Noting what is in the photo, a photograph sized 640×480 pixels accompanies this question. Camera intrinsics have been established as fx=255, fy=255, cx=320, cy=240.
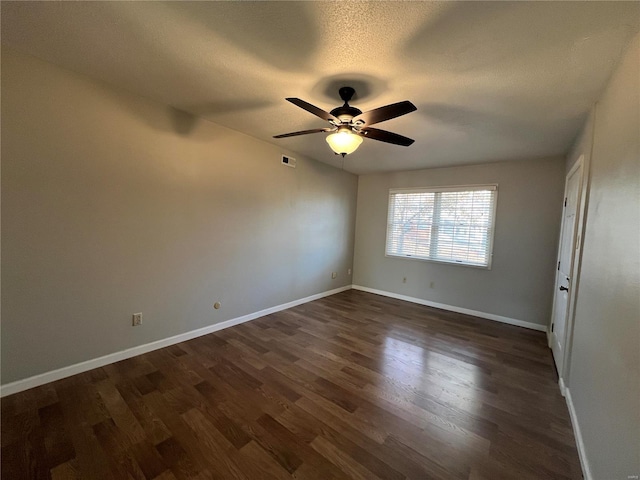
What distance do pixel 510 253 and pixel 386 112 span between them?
3.46 m

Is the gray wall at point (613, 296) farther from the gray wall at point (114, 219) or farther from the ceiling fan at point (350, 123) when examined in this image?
the gray wall at point (114, 219)

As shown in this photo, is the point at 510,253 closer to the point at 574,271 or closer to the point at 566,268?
the point at 566,268

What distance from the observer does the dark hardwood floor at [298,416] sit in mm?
1482

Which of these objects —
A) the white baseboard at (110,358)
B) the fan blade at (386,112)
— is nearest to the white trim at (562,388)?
the fan blade at (386,112)

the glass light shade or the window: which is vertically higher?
the glass light shade

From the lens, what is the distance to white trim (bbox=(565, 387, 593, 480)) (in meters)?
1.44

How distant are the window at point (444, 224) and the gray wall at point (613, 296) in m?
2.26

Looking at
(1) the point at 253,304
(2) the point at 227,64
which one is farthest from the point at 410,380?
(2) the point at 227,64

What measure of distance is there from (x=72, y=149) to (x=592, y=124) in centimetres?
427

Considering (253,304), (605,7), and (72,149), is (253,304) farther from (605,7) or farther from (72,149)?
(605,7)

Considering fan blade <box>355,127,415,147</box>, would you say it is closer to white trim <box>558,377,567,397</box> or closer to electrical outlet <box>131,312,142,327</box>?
white trim <box>558,377,567,397</box>

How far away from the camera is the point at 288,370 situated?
2447mm

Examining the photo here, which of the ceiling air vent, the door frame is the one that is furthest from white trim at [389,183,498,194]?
the ceiling air vent

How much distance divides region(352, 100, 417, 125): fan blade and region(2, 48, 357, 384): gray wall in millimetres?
A: 1939
